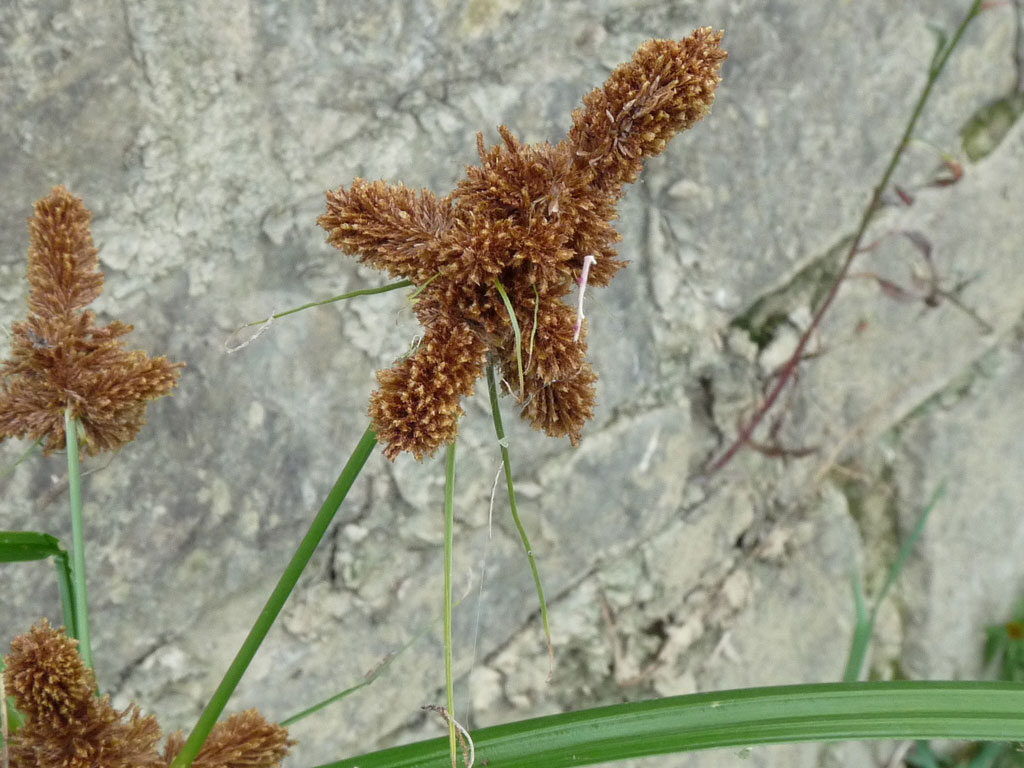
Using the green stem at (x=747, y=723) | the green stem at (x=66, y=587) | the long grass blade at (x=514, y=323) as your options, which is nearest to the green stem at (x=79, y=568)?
the green stem at (x=66, y=587)

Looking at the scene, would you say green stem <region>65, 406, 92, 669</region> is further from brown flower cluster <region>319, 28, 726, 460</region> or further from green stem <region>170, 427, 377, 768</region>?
brown flower cluster <region>319, 28, 726, 460</region>

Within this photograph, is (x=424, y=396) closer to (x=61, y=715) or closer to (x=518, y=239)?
(x=518, y=239)

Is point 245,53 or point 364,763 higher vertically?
point 245,53

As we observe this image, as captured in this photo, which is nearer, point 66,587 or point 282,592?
point 282,592

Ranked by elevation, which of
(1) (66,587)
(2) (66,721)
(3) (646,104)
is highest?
(3) (646,104)

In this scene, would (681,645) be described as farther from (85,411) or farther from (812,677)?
(85,411)

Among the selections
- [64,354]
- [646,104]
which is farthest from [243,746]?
[646,104]

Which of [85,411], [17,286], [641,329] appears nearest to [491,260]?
[85,411]
